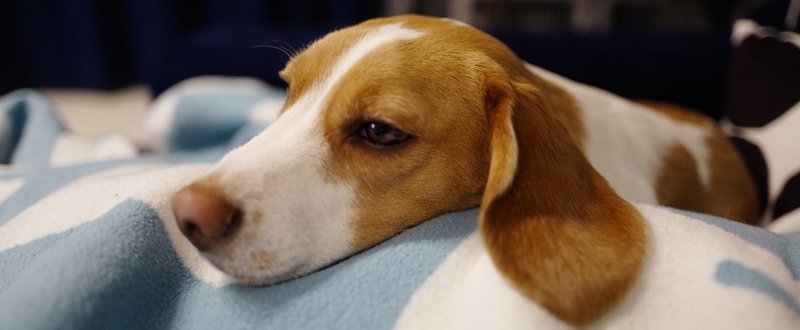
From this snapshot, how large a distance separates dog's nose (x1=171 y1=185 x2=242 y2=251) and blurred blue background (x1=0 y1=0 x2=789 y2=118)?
1.07 metres

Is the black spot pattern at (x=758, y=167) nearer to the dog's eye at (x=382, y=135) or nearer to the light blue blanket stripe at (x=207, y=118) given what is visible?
the dog's eye at (x=382, y=135)

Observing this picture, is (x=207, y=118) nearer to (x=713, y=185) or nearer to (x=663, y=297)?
(x=713, y=185)

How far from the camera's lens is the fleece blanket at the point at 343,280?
26.9 inches

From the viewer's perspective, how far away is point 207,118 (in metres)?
1.98

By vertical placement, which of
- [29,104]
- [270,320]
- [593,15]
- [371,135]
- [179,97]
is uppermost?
[371,135]

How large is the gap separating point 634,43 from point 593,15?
2.14 metres

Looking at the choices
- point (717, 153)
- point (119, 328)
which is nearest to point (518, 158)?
point (119, 328)

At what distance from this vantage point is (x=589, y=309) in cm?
69

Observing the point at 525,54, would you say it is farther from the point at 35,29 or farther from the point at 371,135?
the point at 35,29

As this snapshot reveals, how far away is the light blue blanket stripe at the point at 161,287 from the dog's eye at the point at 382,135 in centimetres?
16

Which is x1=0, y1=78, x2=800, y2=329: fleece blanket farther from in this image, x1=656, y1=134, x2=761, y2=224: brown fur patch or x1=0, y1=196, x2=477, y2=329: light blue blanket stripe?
x1=656, y1=134, x2=761, y2=224: brown fur patch

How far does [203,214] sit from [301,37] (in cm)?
155

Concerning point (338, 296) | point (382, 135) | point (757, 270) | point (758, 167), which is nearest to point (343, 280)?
point (338, 296)

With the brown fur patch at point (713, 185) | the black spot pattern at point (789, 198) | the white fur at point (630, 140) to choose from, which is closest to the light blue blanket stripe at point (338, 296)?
the white fur at point (630, 140)
